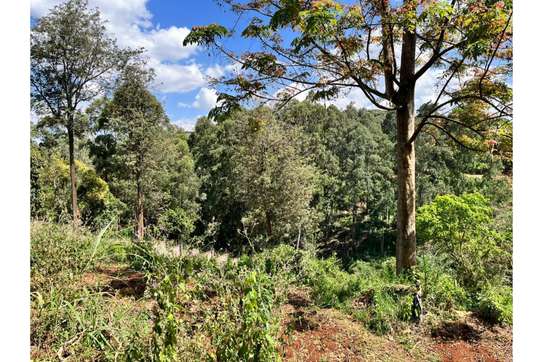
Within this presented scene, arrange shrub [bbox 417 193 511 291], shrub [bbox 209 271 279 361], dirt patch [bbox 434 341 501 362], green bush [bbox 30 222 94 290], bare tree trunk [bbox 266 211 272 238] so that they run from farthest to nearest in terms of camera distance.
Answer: bare tree trunk [bbox 266 211 272 238], shrub [bbox 417 193 511 291], dirt patch [bbox 434 341 501 362], green bush [bbox 30 222 94 290], shrub [bbox 209 271 279 361]

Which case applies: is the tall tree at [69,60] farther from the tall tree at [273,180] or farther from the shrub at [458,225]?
the shrub at [458,225]

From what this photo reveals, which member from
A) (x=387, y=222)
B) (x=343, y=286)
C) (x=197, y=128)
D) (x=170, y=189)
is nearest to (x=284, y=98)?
(x=343, y=286)

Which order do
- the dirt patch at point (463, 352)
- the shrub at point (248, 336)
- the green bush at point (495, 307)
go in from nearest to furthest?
1. the shrub at point (248, 336)
2. the dirt patch at point (463, 352)
3. the green bush at point (495, 307)

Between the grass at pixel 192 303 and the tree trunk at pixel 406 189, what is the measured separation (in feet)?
0.86

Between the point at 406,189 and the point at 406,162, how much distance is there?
0.32 m

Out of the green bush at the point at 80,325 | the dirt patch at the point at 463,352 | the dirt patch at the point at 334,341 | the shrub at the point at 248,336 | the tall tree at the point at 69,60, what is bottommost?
the dirt patch at the point at 463,352

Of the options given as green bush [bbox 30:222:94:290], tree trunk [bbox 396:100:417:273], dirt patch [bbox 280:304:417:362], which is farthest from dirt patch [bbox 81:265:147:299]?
tree trunk [bbox 396:100:417:273]

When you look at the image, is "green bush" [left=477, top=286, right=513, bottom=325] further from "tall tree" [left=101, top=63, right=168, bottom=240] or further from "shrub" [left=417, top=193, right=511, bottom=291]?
"tall tree" [left=101, top=63, right=168, bottom=240]

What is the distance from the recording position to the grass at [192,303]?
1.62 m

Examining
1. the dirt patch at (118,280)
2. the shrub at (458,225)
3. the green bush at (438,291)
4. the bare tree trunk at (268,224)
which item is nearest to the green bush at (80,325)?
the dirt patch at (118,280)

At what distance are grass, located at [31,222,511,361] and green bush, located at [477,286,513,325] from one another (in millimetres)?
11

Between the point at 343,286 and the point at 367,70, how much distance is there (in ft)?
7.83

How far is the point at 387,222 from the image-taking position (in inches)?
1033

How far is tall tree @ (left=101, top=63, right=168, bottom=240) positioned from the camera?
13281mm
